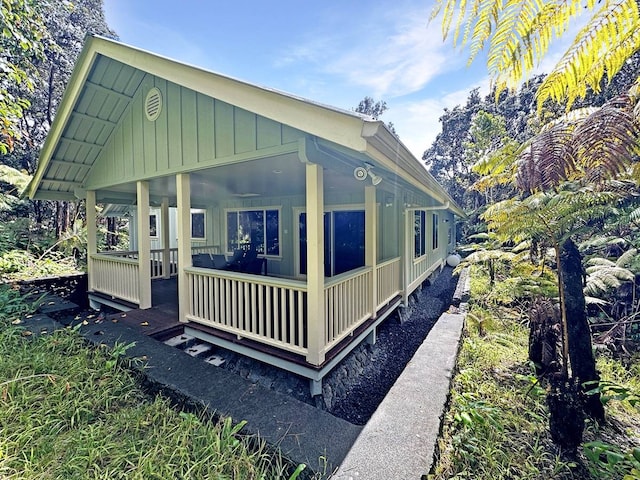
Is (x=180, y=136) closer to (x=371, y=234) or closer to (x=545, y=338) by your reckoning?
(x=371, y=234)

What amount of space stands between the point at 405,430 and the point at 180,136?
472 centimetres

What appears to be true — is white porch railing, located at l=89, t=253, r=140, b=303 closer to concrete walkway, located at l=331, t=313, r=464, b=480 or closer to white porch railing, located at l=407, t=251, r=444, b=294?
concrete walkway, located at l=331, t=313, r=464, b=480

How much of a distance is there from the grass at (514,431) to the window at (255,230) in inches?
234

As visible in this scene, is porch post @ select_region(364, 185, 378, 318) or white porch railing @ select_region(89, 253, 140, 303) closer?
porch post @ select_region(364, 185, 378, 318)

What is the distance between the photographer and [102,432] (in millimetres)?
2271

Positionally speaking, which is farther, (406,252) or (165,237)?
(165,237)

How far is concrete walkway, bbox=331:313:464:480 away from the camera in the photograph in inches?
69.7

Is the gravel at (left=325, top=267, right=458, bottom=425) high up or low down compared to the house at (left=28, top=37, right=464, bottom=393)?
down

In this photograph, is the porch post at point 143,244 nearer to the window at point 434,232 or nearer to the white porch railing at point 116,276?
the white porch railing at point 116,276

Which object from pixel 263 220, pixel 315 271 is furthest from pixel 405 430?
pixel 263 220

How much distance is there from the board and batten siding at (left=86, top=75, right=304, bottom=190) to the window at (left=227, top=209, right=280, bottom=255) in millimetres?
3777

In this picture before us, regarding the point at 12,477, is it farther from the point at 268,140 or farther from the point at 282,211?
the point at 282,211

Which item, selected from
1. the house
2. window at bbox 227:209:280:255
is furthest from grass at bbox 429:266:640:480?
window at bbox 227:209:280:255

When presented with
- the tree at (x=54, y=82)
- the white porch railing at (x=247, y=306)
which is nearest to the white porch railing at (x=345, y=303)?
the white porch railing at (x=247, y=306)
